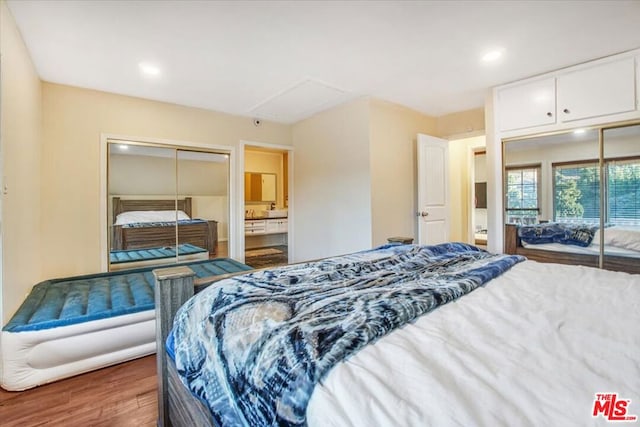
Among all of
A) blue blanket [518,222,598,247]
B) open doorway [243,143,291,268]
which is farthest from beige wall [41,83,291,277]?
blue blanket [518,222,598,247]

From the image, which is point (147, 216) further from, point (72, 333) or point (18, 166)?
point (72, 333)

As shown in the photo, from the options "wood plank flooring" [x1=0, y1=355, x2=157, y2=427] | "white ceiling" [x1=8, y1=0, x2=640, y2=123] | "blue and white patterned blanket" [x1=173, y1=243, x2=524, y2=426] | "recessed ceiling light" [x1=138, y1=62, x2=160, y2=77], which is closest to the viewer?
"blue and white patterned blanket" [x1=173, y1=243, x2=524, y2=426]

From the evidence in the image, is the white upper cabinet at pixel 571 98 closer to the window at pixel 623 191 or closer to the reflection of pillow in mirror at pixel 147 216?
the window at pixel 623 191

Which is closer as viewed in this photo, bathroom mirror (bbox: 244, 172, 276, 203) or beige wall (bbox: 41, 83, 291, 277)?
beige wall (bbox: 41, 83, 291, 277)

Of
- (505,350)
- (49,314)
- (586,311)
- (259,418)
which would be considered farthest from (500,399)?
(49,314)

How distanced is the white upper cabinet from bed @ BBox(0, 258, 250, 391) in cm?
389

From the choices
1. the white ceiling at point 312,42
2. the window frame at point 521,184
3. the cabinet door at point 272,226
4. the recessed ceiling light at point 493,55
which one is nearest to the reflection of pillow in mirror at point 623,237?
the window frame at point 521,184

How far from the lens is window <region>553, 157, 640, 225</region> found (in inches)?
100

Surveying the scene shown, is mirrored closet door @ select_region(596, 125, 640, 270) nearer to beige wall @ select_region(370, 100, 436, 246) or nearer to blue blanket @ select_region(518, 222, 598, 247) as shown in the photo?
blue blanket @ select_region(518, 222, 598, 247)

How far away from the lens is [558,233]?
2.95m

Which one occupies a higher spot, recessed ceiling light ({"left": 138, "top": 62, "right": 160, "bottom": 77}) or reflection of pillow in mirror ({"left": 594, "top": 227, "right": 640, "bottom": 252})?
recessed ceiling light ({"left": 138, "top": 62, "right": 160, "bottom": 77})

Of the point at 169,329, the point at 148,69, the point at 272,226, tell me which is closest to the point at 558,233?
the point at 169,329

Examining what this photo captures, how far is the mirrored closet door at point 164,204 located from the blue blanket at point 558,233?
3717 mm

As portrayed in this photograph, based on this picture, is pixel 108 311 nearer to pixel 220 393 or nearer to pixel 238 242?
pixel 220 393
